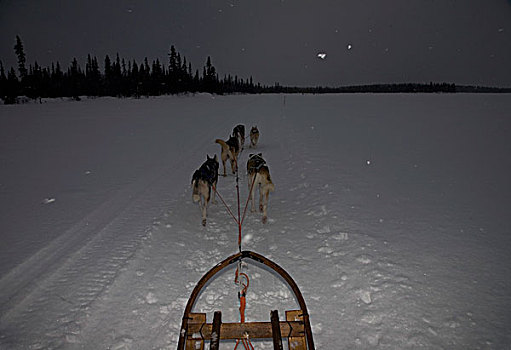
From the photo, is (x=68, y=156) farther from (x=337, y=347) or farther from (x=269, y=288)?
(x=337, y=347)

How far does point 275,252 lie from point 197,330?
213 centimetres

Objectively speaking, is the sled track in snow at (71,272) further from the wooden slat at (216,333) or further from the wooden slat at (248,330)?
the wooden slat at (216,333)

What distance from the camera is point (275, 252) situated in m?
4.44

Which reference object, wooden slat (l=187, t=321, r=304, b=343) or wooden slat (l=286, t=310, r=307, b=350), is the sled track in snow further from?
wooden slat (l=286, t=310, r=307, b=350)

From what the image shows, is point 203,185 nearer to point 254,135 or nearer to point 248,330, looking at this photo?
point 248,330

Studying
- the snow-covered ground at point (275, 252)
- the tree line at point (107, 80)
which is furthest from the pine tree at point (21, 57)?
the snow-covered ground at point (275, 252)

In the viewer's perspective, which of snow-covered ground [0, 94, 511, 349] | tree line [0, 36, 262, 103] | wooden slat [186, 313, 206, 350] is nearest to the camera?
wooden slat [186, 313, 206, 350]

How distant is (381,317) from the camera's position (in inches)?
125

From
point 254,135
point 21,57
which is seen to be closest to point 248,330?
point 254,135

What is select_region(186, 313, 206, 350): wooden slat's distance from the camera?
93.8 inches

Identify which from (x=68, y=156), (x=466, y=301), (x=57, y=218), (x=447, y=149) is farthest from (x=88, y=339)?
(x=447, y=149)

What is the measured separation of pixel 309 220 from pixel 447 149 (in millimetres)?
9329

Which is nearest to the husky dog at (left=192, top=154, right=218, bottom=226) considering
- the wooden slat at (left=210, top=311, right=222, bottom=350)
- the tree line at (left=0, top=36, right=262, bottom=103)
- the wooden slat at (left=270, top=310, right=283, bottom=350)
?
the wooden slat at (left=210, top=311, right=222, bottom=350)

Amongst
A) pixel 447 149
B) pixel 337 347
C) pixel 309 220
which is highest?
pixel 447 149
